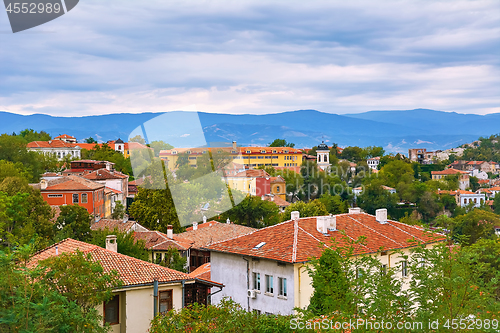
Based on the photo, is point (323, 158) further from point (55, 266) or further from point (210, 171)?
point (55, 266)

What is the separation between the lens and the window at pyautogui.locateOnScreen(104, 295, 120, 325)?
41.1ft

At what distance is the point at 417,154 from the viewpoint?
174 m

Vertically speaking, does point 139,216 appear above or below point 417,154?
below

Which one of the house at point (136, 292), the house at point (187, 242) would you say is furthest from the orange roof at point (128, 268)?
the house at point (187, 242)

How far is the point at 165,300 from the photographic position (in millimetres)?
13430

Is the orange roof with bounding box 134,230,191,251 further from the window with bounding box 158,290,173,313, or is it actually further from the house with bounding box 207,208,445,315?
the window with bounding box 158,290,173,313

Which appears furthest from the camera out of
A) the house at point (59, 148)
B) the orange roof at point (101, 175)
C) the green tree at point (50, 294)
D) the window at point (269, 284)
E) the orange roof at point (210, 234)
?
the house at point (59, 148)

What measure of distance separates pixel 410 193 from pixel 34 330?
93.3 metres

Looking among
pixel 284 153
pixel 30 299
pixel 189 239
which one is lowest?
pixel 189 239

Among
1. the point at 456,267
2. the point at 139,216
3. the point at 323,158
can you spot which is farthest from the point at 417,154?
the point at 456,267

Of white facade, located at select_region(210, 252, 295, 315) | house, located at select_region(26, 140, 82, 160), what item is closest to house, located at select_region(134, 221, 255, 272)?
white facade, located at select_region(210, 252, 295, 315)

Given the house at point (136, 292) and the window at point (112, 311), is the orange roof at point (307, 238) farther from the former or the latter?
the window at point (112, 311)

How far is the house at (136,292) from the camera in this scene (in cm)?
1262

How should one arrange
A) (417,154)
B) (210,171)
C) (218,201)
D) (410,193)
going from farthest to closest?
(417,154)
(410,193)
(210,171)
(218,201)
